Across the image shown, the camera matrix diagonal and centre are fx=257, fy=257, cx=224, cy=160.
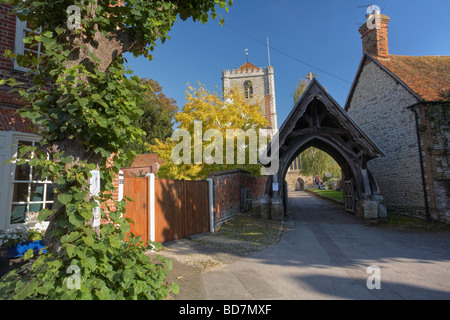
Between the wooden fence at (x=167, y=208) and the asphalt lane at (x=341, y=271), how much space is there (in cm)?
244

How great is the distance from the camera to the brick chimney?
1548 cm

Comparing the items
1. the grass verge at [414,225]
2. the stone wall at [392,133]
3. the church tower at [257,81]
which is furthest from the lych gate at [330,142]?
the church tower at [257,81]

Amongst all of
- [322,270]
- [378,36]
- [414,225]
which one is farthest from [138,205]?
[378,36]

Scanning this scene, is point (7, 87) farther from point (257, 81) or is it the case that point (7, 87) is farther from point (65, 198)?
point (257, 81)

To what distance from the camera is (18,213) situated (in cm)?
474

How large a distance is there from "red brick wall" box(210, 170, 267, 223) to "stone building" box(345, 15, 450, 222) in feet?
26.7

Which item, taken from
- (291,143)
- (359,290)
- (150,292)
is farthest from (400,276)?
(291,143)

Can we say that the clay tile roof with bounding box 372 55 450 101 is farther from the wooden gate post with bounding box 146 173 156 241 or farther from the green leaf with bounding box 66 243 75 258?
the green leaf with bounding box 66 243 75 258

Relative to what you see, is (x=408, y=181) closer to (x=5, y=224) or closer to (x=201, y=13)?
(x=201, y=13)

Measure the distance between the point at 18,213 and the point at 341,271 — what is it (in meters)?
6.39

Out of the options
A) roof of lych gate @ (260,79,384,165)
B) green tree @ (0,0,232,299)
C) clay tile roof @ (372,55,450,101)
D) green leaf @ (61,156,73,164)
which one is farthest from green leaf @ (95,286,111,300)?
clay tile roof @ (372,55,450,101)

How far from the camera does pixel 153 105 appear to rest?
35.2 metres

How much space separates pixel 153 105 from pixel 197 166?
2337cm

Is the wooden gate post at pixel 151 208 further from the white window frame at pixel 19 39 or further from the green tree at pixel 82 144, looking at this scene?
the green tree at pixel 82 144
